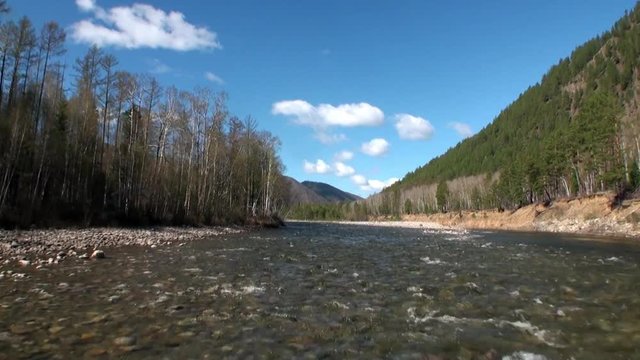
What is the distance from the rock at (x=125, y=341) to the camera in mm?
8383

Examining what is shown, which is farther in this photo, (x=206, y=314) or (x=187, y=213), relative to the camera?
(x=187, y=213)

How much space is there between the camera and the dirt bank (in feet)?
178

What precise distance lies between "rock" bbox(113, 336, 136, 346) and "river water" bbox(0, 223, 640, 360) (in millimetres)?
40

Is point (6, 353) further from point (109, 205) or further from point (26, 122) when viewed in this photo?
point (109, 205)

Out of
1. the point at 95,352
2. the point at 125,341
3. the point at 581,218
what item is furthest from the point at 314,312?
the point at 581,218

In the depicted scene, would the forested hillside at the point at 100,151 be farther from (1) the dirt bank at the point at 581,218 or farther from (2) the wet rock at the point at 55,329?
(1) the dirt bank at the point at 581,218

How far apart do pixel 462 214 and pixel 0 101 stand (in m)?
127

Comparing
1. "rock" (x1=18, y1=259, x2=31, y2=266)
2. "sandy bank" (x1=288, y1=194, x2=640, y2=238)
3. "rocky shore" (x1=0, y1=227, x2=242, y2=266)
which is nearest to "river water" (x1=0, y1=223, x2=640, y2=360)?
"rock" (x1=18, y1=259, x2=31, y2=266)

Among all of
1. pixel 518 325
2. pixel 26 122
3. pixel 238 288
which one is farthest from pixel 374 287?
pixel 26 122

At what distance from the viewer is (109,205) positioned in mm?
46312

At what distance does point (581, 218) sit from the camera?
2667 inches

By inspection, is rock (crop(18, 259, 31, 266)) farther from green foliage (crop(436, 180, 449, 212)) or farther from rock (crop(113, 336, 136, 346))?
green foliage (crop(436, 180, 449, 212))

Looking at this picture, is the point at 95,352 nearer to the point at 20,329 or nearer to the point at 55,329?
the point at 55,329

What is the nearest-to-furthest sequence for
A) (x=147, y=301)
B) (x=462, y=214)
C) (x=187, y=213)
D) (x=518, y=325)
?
(x=518, y=325) < (x=147, y=301) < (x=187, y=213) < (x=462, y=214)
